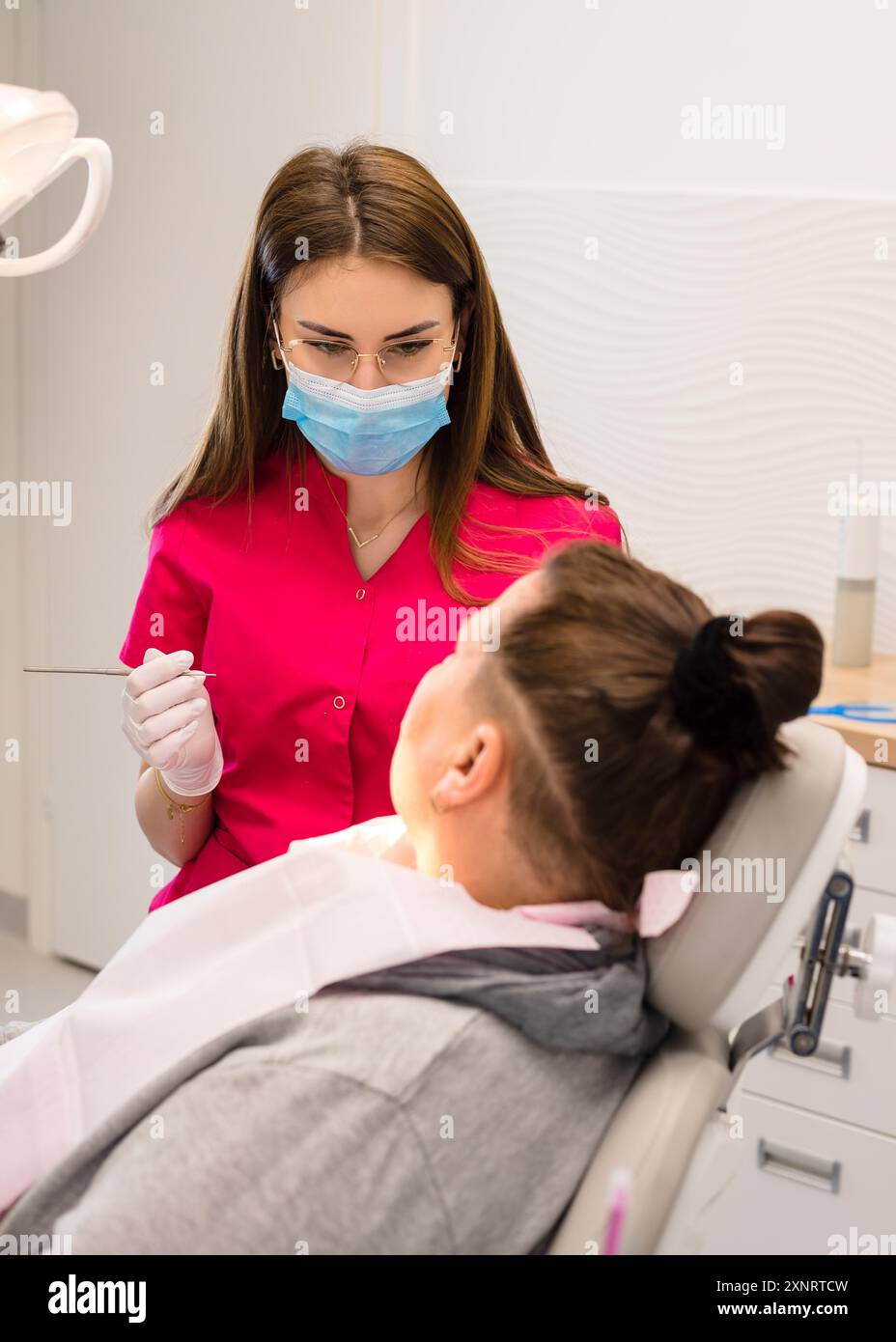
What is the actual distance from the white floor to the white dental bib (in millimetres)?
1979

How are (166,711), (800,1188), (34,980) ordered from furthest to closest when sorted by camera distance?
(34,980), (800,1188), (166,711)

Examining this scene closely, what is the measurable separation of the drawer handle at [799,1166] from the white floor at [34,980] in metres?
1.67

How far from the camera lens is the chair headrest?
93 cm

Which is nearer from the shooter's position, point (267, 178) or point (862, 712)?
point (862, 712)

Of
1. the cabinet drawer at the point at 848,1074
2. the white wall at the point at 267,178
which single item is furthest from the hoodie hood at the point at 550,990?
the white wall at the point at 267,178

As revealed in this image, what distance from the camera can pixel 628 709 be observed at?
3.14 feet

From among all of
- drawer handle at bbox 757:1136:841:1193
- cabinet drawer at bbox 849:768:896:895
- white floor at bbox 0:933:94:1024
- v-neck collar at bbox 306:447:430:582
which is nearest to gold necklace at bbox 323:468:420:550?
v-neck collar at bbox 306:447:430:582

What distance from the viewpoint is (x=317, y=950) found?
1011mm

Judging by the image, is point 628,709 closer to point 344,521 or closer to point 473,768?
point 473,768

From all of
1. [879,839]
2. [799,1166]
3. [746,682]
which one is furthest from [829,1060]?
[746,682]

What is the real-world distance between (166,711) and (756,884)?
74cm

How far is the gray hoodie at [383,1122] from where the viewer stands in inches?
32.3
